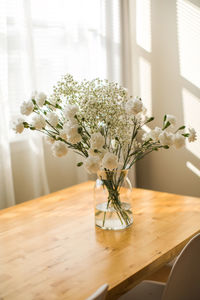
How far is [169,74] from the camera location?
11.8ft

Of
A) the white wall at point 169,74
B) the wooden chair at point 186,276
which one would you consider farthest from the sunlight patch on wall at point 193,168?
the wooden chair at point 186,276

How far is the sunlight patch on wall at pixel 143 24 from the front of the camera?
12.0ft

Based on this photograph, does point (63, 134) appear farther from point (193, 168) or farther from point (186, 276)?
point (193, 168)

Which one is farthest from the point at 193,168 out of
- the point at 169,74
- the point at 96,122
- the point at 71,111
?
the point at 71,111

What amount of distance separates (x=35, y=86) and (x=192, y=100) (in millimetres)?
1412

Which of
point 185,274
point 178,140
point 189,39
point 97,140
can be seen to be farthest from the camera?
point 189,39

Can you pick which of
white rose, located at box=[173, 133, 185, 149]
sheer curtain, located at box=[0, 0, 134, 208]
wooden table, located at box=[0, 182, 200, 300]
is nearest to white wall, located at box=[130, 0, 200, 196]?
sheer curtain, located at box=[0, 0, 134, 208]

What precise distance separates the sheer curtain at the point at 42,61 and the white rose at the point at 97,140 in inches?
50.4

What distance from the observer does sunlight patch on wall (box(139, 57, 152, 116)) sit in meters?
3.73

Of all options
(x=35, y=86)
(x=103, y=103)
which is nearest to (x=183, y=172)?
(x=35, y=86)

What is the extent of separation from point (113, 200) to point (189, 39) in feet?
7.27

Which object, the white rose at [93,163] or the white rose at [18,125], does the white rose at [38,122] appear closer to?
the white rose at [18,125]

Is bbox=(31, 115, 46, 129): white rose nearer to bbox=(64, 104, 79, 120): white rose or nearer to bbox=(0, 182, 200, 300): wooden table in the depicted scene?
bbox=(64, 104, 79, 120): white rose

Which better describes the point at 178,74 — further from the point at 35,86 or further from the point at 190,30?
the point at 35,86
